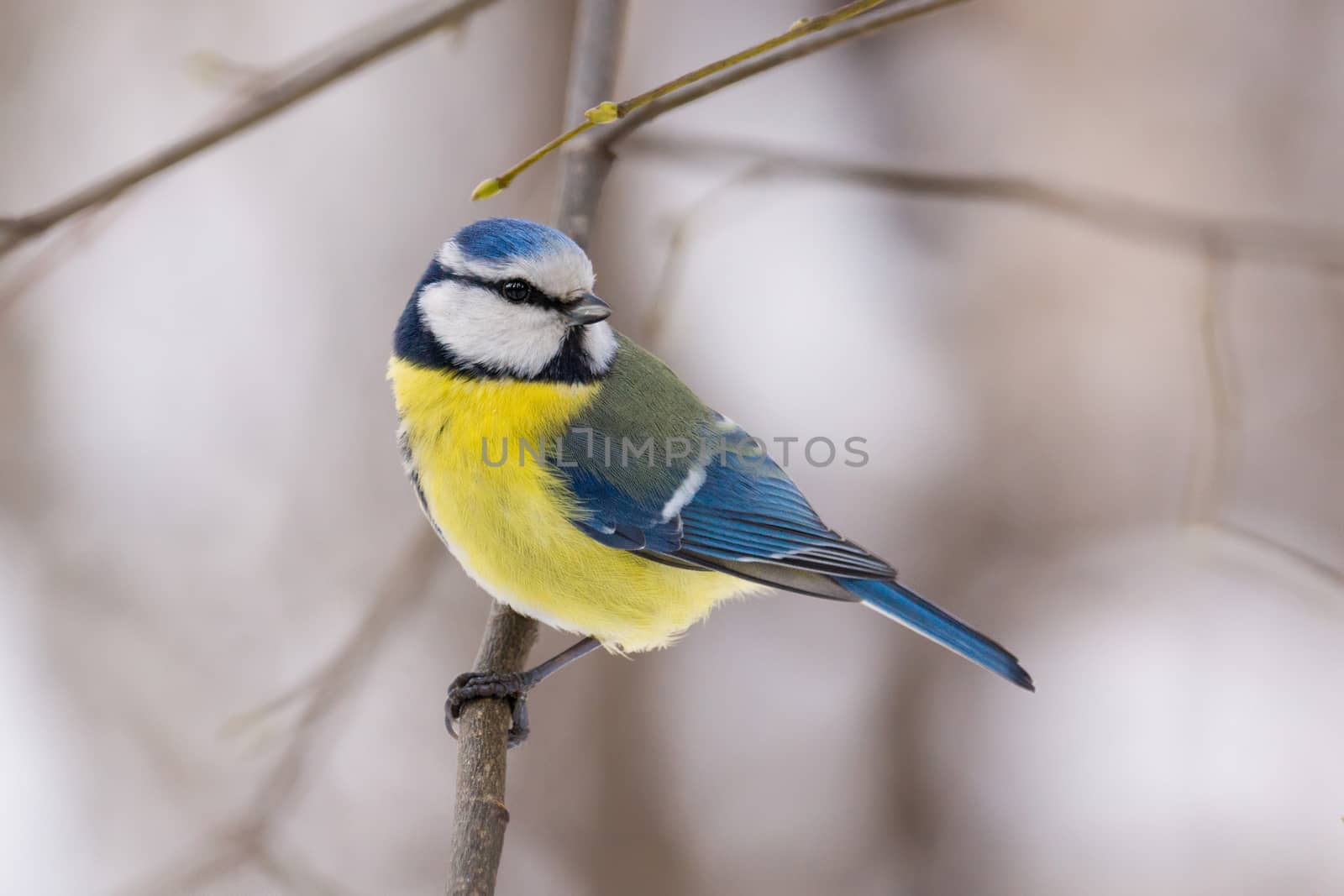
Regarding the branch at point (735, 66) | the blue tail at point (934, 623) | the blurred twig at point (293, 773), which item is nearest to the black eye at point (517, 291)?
the branch at point (735, 66)

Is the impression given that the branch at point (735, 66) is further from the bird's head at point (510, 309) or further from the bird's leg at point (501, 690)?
the bird's leg at point (501, 690)

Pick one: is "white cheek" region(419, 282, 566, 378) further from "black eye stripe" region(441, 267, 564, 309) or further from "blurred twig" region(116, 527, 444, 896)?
"blurred twig" region(116, 527, 444, 896)

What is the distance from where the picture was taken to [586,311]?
182cm

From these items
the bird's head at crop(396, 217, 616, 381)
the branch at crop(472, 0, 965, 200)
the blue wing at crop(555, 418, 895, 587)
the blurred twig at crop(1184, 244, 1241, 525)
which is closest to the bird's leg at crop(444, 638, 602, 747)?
the blue wing at crop(555, 418, 895, 587)

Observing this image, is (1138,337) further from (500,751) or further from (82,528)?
(82,528)

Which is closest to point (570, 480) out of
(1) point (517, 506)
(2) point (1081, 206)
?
(1) point (517, 506)

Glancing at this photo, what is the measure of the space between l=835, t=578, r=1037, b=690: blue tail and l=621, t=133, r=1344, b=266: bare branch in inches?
27.7

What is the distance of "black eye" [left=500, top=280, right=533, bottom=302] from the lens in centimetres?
181

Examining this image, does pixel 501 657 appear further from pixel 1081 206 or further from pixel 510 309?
pixel 1081 206

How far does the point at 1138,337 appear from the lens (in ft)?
11.5

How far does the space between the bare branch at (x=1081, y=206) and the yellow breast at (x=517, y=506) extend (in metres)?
0.52

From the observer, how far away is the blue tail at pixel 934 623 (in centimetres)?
179

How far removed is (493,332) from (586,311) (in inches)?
6.9

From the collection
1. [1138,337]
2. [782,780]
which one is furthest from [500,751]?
[1138,337]
